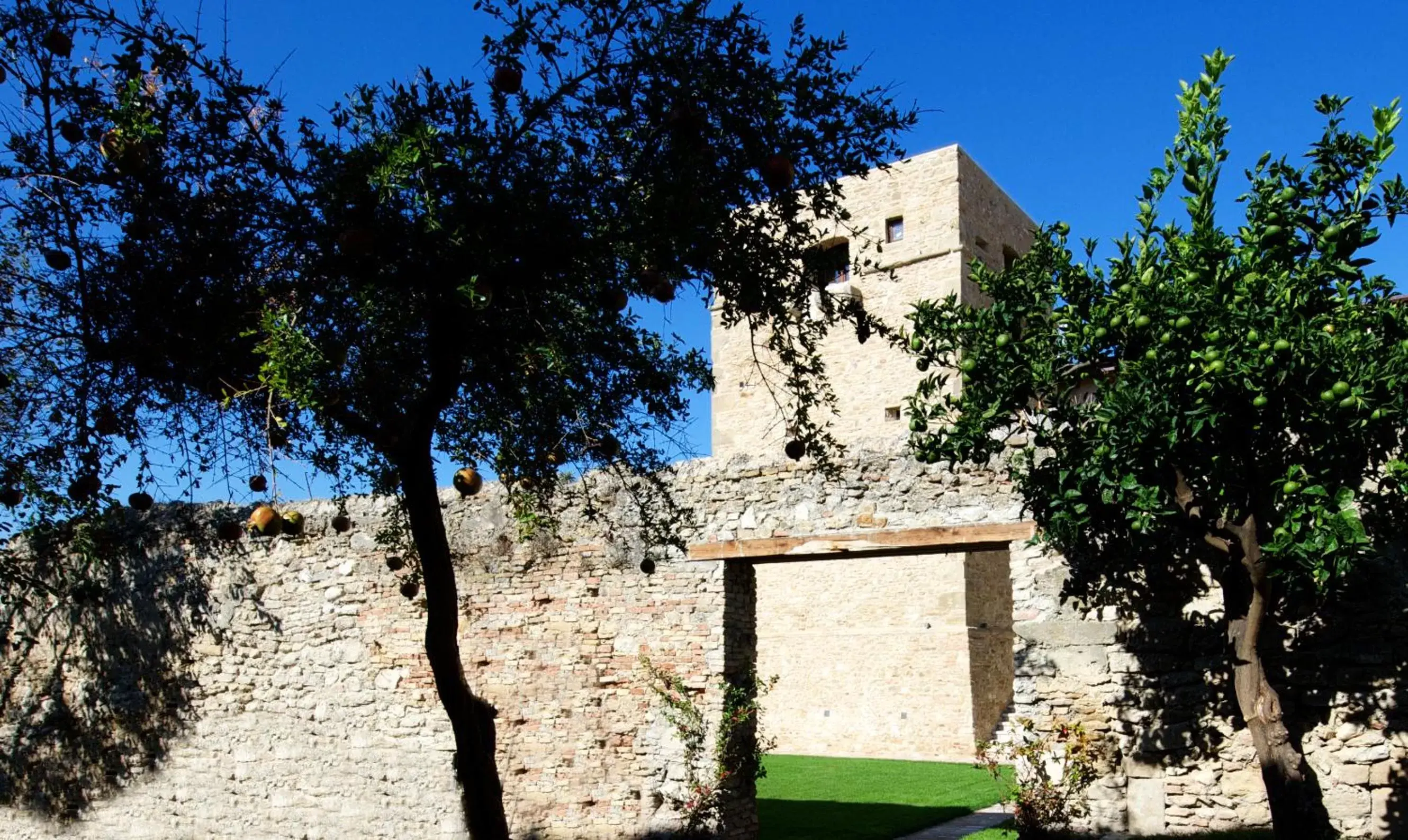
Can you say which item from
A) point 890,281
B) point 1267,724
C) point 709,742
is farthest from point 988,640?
point 1267,724

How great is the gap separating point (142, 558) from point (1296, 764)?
418 inches

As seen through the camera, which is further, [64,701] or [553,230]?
[64,701]

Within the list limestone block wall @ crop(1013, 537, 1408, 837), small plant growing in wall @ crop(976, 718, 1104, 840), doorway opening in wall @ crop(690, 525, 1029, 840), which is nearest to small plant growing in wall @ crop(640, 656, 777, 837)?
small plant growing in wall @ crop(976, 718, 1104, 840)

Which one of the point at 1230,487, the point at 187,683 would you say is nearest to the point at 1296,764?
the point at 1230,487

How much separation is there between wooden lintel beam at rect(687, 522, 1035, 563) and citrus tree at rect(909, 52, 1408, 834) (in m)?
0.88

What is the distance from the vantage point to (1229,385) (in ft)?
19.0

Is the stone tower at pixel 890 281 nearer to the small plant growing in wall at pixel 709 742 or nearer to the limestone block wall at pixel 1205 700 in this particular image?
the small plant growing in wall at pixel 709 742

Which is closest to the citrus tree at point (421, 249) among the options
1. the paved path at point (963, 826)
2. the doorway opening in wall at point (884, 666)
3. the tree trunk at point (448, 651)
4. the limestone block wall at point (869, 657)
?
the tree trunk at point (448, 651)

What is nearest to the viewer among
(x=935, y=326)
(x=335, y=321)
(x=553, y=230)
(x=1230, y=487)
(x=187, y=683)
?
(x=553, y=230)

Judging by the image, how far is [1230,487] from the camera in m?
6.37

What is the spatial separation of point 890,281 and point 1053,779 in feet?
45.7

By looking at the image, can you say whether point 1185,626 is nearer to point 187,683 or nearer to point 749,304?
point 749,304

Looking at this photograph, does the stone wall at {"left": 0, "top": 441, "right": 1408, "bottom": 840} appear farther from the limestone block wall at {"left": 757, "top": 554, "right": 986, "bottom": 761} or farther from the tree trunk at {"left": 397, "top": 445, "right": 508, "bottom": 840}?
the limestone block wall at {"left": 757, "top": 554, "right": 986, "bottom": 761}

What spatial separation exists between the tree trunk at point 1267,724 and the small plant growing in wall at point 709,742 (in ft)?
11.8
